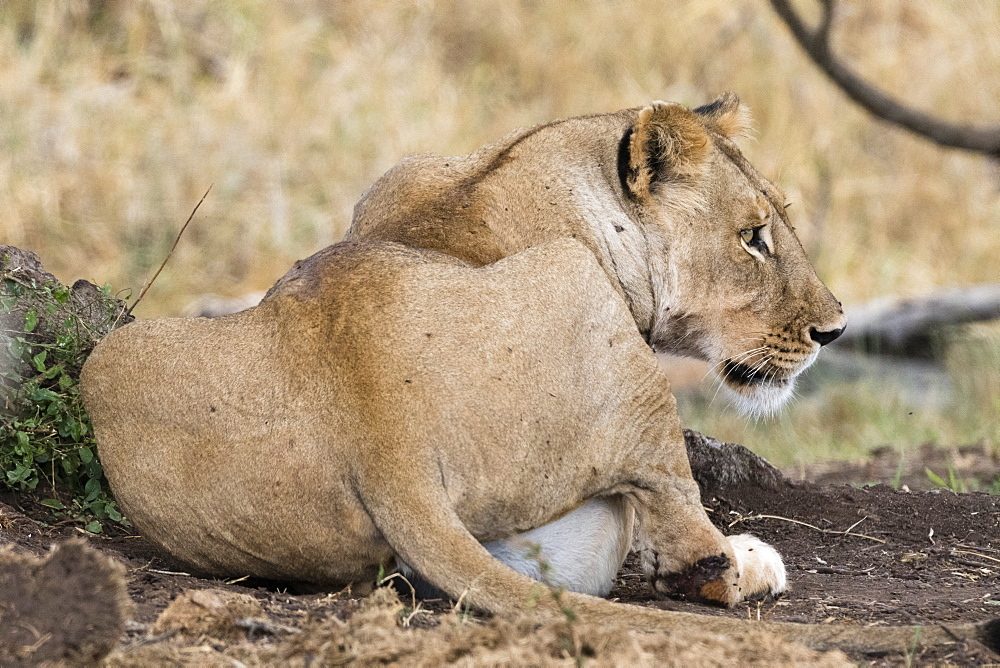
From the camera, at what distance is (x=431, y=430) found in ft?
8.78

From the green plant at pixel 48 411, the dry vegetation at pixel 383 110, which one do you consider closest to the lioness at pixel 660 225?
the green plant at pixel 48 411

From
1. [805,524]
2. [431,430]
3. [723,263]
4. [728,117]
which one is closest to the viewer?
[431,430]

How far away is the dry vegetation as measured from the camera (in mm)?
8570

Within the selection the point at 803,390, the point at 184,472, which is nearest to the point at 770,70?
the point at 803,390

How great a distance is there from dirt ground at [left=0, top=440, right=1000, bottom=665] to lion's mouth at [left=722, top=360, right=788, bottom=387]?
520mm

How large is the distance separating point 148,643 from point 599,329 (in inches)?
50.4

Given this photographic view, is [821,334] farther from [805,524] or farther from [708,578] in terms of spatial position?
[708,578]

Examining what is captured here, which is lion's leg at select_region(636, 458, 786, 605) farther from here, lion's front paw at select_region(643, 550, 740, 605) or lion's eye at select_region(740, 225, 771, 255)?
lion's eye at select_region(740, 225, 771, 255)

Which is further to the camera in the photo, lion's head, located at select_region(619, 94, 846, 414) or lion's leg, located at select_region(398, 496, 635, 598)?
lion's head, located at select_region(619, 94, 846, 414)

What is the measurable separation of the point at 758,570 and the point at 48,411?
2.03 meters

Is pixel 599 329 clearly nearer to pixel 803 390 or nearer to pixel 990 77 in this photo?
pixel 803 390

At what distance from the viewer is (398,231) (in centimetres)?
335

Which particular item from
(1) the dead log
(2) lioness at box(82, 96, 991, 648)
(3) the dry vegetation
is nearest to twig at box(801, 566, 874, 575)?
(2) lioness at box(82, 96, 991, 648)

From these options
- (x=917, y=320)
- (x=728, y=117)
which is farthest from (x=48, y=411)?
(x=917, y=320)
